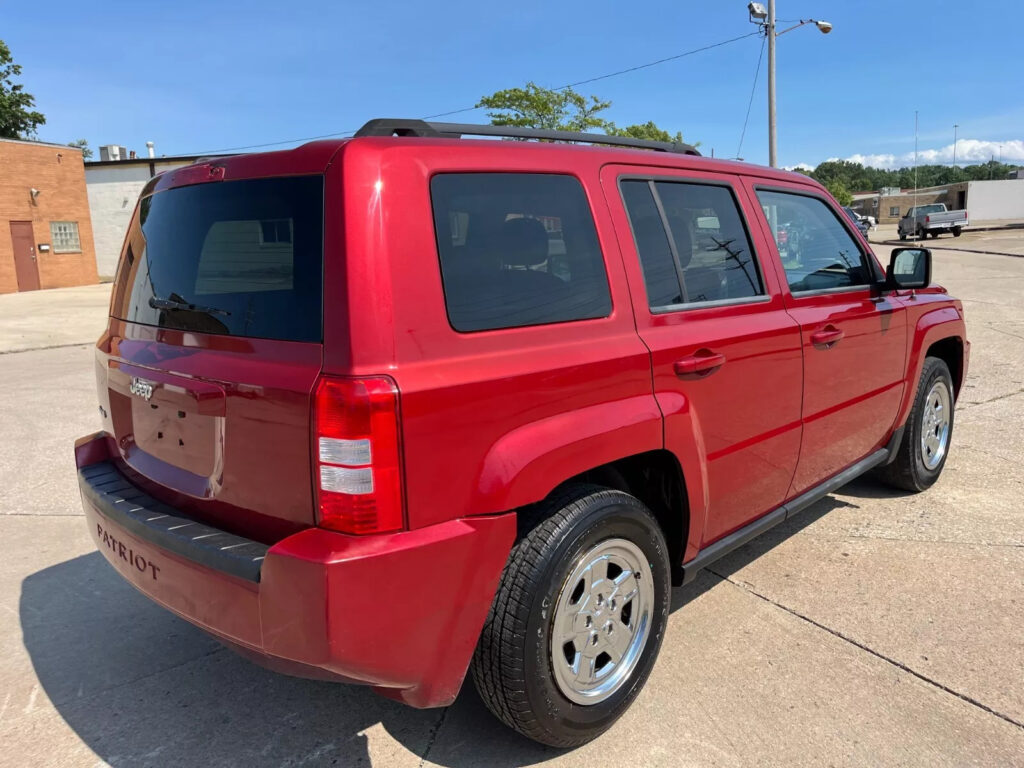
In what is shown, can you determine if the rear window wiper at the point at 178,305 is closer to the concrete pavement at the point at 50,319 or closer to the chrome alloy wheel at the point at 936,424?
the chrome alloy wheel at the point at 936,424

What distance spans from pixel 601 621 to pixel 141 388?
1702mm

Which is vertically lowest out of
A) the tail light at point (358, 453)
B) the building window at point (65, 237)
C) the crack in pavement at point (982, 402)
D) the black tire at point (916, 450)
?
the crack in pavement at point (982, 402)

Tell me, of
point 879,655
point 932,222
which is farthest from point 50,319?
point 932,222

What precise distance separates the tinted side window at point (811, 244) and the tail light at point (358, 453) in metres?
2.21

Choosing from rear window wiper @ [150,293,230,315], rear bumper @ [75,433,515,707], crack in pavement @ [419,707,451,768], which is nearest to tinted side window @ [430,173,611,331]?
rear bumper @ [75,433,515,707]

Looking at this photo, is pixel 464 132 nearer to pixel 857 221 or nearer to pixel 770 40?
pixel 770 40

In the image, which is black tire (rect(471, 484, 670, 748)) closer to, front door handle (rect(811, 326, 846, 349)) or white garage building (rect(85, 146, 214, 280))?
front door handle (rect(811, 326, 846, 349))

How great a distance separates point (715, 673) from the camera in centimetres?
288

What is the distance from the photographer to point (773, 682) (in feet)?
9.23

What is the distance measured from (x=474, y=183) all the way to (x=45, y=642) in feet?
8.92

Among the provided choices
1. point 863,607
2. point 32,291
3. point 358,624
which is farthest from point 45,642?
point 32,291

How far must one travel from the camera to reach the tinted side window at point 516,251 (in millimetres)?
2145

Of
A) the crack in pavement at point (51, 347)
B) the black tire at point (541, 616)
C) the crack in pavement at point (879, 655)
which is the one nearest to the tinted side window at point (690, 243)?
the black tire at point (541, 616)

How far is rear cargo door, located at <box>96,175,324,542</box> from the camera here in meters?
2.03
